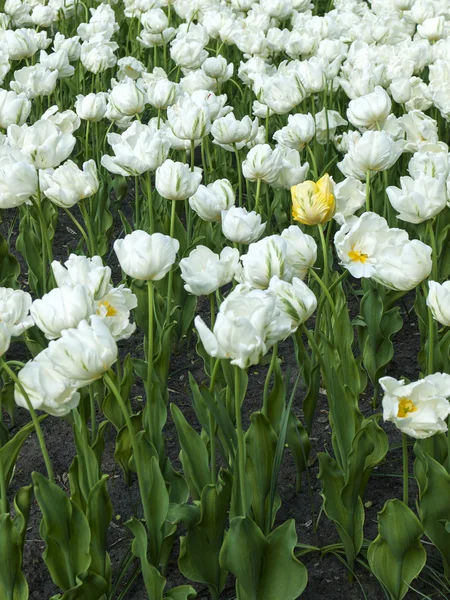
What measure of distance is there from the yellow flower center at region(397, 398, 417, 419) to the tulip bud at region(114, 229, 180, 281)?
519 millimetres

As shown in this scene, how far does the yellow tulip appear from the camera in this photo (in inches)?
76.1

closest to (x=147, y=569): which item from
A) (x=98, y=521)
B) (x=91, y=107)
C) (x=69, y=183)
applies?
(x=98, y=521)

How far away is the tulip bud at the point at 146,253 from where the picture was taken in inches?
65.2

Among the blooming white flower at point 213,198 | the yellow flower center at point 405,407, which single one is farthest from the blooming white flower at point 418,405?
the blooming white flower at point 213,198

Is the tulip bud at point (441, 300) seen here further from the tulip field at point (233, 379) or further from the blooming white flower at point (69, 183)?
the blooming white flower at point (69, 183)

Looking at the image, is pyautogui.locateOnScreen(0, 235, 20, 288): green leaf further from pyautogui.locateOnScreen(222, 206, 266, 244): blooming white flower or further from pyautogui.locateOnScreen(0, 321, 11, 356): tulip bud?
pyautogui.locateOnScreen(0, 321, 11, 356): tulip bud

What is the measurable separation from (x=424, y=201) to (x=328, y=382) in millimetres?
485

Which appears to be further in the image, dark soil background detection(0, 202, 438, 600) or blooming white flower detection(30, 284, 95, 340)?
dark soil background detection(0, 202, 438, 600)

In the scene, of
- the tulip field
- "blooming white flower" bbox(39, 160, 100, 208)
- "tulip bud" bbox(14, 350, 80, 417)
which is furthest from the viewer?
"blooming white flower" bbox(39, 160, 100, 208)

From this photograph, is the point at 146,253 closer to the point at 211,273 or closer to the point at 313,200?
the point at 211,273

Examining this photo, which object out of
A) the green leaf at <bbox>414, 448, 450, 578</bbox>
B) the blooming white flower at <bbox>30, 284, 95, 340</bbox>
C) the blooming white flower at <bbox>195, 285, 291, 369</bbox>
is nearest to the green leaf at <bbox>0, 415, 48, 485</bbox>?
the blooming white flower at <bbox>30, 284, 95, 340</bbox>

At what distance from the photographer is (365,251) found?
196 cm

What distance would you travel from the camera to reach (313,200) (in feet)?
6.36

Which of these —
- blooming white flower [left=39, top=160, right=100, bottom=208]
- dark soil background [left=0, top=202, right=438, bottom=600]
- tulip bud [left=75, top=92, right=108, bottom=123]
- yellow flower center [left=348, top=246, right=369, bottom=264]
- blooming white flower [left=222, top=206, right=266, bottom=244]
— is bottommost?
dark soil background [left=0, top=202, right=438, bottom=600]
